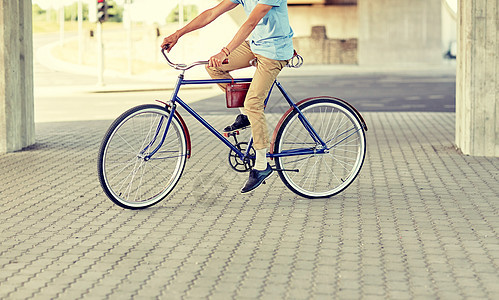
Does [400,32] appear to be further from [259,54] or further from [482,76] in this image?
[259,54]

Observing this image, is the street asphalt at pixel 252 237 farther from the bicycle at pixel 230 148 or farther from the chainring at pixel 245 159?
the chainring at pixel 245 159

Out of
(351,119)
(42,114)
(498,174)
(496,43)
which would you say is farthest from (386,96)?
(351,119)

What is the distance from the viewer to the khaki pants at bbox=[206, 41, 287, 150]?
21.9 ft

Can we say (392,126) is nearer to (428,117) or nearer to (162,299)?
(428,117)

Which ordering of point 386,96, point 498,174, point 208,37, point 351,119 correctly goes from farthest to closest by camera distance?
point 208,37, point 386,96, point 498,174, point 351,119

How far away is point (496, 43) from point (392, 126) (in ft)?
12.0

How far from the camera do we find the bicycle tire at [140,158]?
6.35m

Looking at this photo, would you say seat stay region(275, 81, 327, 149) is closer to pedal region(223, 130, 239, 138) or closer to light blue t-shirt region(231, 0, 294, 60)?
light blue t-shirt region(231, 0, 294, 60)

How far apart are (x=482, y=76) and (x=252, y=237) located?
481 cm

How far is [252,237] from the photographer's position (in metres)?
5.70

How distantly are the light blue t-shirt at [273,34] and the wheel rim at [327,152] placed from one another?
19.2 inches

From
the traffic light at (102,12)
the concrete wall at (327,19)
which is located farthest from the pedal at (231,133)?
the concrete wall at (327,19)

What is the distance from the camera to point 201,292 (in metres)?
4.45

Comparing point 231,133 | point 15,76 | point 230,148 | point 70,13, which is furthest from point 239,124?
point 70,13
